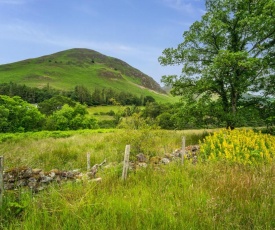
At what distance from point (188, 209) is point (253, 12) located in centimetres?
1681

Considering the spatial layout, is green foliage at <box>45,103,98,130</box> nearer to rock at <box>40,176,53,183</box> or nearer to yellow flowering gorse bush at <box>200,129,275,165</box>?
yellow flowering gorse bush at <box>200,129,275,165</box>

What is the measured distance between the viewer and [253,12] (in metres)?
16.3

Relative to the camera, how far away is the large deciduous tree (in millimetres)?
15422

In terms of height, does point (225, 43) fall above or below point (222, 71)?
above

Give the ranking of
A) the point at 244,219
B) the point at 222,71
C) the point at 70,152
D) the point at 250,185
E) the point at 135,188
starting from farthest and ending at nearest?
1. the point at 222,71
2. the point at 70,152
3. the point at 135,188
4. the point at 250,185
5. the point at 244,219

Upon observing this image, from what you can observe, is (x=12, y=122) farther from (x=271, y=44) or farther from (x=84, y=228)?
(x=84, y=228)

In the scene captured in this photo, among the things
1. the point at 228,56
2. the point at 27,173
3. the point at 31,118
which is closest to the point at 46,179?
the point at 27,173

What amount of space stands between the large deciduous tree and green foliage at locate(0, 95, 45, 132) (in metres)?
41.7

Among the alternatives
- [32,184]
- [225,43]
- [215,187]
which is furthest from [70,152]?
[225,43]

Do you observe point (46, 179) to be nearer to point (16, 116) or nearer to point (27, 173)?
point (27, 173)

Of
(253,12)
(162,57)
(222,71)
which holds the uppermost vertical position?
(253,12)

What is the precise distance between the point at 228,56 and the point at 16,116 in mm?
49787

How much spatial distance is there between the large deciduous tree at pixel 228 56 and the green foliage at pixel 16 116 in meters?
41.7

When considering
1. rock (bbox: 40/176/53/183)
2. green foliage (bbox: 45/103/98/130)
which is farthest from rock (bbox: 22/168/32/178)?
green foliage (bbox: 45/103/98/130)
